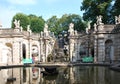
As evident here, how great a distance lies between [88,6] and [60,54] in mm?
13414

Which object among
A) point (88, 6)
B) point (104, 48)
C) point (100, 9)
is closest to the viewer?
point (104, 48)

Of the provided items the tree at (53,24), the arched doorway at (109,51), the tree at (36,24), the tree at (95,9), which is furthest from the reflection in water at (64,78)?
the tree at (53,24)

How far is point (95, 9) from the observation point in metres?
61.9

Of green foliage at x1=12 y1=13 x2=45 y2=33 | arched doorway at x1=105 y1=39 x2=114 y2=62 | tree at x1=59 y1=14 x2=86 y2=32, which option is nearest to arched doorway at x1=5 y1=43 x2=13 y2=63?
arched doorway at x1=105 y1=39 x2=114 y2=62

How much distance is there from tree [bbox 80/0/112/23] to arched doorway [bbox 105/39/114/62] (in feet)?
35.5

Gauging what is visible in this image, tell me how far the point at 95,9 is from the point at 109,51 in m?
14.6

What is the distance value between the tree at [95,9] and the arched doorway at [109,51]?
10.8m

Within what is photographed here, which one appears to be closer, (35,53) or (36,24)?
(35,53)

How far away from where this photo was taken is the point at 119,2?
191ft

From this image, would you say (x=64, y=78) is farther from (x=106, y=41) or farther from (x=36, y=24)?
(x=36, y=24)

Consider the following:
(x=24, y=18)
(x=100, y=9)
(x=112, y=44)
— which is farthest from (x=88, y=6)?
(x=24, y=18)

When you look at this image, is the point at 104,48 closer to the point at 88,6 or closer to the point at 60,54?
the point at 88,6

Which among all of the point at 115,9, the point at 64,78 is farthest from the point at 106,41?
the point at 64,78

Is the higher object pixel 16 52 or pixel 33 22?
pixel 33 22
